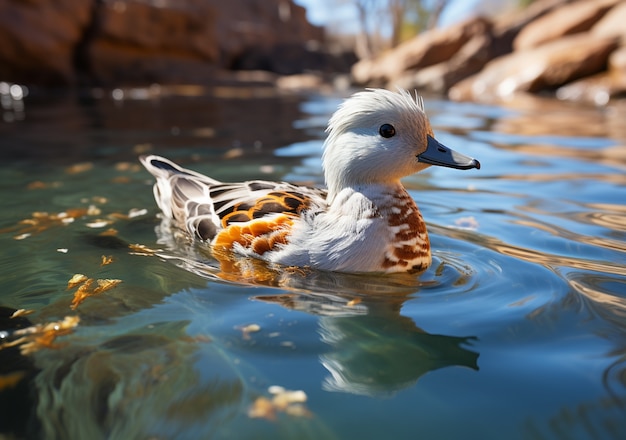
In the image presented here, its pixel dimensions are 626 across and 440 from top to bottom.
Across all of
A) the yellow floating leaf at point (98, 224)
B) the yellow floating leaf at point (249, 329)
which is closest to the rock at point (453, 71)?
the yellow floating leaf at point (98, 224)

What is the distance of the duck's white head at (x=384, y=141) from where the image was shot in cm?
336

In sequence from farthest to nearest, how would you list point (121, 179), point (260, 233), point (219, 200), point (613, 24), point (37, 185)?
point (613, 24), point (121, 179), point (37, 185), point (219, 200), point (260, 233)

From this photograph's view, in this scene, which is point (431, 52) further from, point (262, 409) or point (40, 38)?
point (262, 409)

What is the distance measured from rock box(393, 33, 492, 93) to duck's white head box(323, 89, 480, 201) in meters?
17.0

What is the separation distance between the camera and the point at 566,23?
19328 millimetres

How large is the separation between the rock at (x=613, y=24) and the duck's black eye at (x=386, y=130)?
1483 centimetres

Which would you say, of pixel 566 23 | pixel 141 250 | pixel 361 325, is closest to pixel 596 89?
pixel 566 23

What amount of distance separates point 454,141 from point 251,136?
9.63 feet

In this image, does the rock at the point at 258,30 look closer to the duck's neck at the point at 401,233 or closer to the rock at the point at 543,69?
the rock at the point at 543,69

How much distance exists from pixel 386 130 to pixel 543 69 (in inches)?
558

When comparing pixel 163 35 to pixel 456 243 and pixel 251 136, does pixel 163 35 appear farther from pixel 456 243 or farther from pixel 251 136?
pixel 456 243

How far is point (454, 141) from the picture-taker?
859 centimetres

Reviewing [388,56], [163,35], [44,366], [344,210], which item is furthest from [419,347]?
[388,56]

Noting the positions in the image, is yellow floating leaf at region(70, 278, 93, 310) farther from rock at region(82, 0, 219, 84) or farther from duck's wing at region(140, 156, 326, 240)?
rock at region(82, 0, 219, 84)
